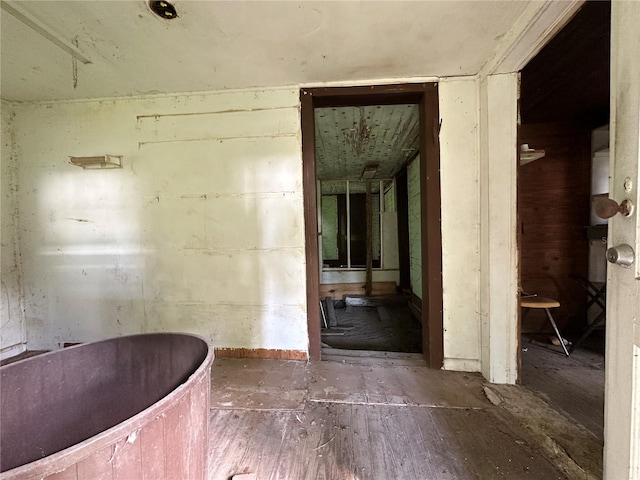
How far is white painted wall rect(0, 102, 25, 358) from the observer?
7.47 feet

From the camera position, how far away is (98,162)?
84.3 inches

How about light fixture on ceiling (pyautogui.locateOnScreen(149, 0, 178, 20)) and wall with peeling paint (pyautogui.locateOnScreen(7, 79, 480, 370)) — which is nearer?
light fixture on ceiling (pyautogui.locateOnScreen(149, 0, 178, 20))

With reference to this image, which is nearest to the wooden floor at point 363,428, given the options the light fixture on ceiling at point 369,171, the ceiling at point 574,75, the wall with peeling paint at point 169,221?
the wall with peeling paint at point 169,221

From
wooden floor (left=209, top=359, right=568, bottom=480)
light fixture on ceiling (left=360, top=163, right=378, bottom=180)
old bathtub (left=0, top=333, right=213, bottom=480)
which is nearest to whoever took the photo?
old bathtub (left=0, top=333, right=213, bottom=480)

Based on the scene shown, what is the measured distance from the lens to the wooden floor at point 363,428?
3.93 ft

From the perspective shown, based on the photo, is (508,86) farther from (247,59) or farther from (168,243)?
(168,243)

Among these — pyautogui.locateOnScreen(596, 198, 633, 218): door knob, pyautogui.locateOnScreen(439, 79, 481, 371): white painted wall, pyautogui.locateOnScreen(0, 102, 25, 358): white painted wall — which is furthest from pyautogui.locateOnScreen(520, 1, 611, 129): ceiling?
pyautogui.locateOnScreen(0, 102, 25, 358): white painted wall

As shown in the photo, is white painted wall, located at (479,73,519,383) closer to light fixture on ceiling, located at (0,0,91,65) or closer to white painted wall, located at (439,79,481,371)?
white painted wall, located at (439,79,481,371)

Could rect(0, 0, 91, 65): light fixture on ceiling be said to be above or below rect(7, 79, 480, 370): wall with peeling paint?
above

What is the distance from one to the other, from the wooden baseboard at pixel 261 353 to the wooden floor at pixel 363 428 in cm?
15

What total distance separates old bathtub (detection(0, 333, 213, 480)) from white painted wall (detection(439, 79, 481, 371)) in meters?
1.82

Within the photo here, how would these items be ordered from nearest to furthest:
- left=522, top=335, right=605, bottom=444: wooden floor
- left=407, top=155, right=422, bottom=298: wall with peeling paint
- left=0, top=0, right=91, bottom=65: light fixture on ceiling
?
left=0, top=0, right=91, bottom=65: light fixture on ceiling, left=522, top=335, right=605, bottom=444: wooden floor, left=407, top=155, right=422, bottom=298: wall with peeling paint

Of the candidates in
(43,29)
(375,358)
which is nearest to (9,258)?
(43,29)

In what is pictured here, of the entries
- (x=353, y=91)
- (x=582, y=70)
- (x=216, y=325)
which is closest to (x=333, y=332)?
(x=216, y=325)
